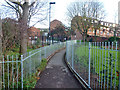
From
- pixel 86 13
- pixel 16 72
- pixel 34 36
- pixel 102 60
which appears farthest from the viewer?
pixel 34 36

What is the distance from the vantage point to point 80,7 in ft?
49.9

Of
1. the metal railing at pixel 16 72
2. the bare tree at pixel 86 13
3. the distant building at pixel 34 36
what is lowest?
the metal railing at pixel 16 72

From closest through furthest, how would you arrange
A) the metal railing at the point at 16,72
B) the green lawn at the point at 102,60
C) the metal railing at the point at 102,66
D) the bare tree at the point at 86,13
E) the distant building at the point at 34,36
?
the metal railing at the point at 102,66 → the green lawn at the point at 102,60 → the metal railing at the point at 16,72 → the distant building at the point at 34,36 → the bare tree at the point at 86,13

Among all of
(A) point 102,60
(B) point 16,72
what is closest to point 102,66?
(A) point 102,60

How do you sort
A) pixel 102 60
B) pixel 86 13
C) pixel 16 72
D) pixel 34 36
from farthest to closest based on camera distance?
pixel 34 36 → pixel 86 13 → pixel 16 72 → pixel 102 60

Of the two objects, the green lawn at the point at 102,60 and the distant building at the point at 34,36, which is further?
the distant building at the point at 34,36

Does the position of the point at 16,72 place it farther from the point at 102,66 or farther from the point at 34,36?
the point at 34,36

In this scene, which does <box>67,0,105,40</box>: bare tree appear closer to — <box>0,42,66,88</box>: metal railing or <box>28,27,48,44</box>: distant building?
<box>28,27,48,44</box>: distant building

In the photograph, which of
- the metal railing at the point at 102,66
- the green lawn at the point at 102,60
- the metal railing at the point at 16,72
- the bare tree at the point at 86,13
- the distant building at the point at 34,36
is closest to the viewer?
the metal railing at the point at 102,66

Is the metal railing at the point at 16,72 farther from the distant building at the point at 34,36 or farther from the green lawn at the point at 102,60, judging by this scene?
the distant building at the point at 34,36

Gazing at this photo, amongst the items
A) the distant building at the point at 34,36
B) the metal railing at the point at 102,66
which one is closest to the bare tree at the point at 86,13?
the distant building at the point at 34,36

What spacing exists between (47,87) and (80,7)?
13.8 meters

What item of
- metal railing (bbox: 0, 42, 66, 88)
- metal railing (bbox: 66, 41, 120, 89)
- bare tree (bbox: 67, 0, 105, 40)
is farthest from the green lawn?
bare tree (bbox: 67, 0, 105, 40)

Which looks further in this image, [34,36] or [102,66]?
[34,36]
